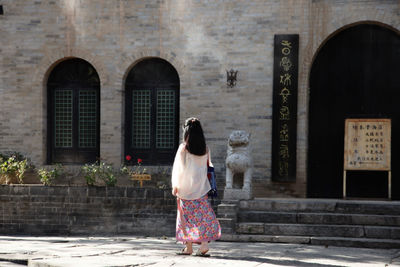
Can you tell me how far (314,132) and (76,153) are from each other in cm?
547

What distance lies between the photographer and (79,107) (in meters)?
16.0

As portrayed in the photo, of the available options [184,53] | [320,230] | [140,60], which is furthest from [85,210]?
[320,230]

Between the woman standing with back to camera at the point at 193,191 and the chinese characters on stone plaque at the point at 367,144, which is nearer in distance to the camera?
the woman standing with back to camera at the point at 193,191

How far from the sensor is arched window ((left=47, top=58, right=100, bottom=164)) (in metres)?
16.0

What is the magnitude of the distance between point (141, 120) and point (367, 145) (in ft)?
16.7

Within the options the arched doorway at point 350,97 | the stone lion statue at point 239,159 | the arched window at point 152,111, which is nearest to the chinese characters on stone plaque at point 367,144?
the arched doorway at point 350,97

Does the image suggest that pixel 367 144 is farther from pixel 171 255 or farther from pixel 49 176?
pixel 49 176

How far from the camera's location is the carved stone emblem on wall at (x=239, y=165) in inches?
478

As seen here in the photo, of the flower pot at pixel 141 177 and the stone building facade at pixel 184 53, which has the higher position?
the stone building facade at pixel 184 53

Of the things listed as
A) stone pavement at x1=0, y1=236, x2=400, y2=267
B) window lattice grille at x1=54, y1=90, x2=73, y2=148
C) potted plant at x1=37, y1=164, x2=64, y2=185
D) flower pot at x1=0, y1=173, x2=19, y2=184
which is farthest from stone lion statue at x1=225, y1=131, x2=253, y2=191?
window lattice grille at x1=54, y1=90, x2=73, y2=148

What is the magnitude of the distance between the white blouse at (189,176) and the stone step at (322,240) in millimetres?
2454

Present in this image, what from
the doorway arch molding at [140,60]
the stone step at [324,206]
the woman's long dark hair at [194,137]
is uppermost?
the doorway arch molding at [140,60]

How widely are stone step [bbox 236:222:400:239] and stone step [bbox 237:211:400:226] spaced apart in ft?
0.66

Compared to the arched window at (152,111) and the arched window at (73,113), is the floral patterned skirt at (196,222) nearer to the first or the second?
the arched window at (152,111)
